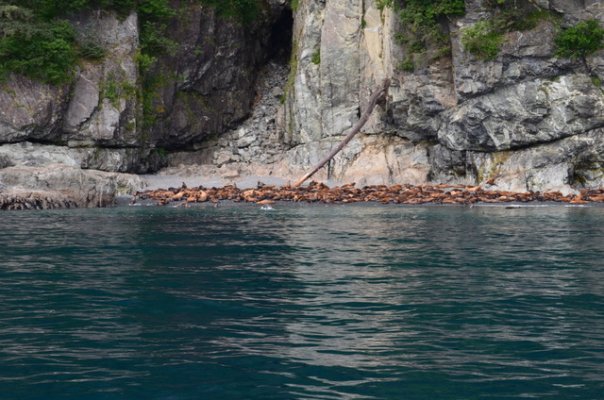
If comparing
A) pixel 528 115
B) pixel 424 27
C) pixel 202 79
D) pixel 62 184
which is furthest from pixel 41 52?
pixel 528 115

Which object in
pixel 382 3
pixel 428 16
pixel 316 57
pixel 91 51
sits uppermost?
pixel 382 3

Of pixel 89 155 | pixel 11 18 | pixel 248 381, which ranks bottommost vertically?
pixel 248 381

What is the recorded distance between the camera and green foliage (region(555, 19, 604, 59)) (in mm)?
31266

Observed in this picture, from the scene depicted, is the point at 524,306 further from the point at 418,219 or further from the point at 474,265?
the point at 418,219

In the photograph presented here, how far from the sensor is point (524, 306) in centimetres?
938

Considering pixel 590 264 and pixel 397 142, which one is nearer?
pixel 590 264

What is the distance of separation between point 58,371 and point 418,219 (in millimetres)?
16978

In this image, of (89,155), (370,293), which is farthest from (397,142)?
(370,293)

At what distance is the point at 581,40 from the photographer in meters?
31.2

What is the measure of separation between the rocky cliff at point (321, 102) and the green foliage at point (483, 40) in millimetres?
276

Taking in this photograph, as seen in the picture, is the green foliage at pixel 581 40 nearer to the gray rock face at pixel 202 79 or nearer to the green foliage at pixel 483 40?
the green foliage at pixel 483 40

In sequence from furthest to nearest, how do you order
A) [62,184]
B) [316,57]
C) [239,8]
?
[239,8] → [316,57] → [62,184]

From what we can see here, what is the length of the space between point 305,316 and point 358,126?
30.5 meters

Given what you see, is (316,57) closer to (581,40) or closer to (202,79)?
(202,79)
